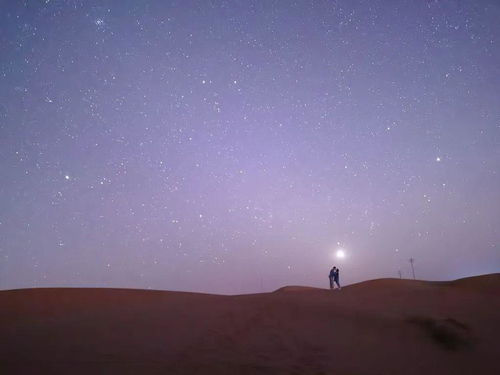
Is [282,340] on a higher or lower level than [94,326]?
lower

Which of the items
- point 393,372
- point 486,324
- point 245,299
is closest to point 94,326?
point 245,299

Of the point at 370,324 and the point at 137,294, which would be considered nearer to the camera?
the point at 370,324

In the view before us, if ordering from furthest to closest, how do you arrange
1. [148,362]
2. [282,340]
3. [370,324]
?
[370,324] → [282,340] → [148,362]

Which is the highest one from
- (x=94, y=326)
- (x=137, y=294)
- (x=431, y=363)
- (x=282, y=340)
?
(x=137, y=294)

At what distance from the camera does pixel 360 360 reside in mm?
7430

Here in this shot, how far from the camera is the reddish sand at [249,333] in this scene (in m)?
6.71

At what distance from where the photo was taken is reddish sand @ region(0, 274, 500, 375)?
6707 millimetres

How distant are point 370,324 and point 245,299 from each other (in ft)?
13.6

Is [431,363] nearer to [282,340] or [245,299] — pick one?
[282,340]

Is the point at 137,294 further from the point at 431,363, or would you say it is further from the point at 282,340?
the point at 431,363

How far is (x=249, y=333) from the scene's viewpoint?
8.59 meters

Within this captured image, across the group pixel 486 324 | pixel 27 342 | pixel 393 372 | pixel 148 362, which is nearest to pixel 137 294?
pixel 27 342

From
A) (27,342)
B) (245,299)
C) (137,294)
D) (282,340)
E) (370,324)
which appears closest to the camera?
(27,342)

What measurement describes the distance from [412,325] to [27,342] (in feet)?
31.9
